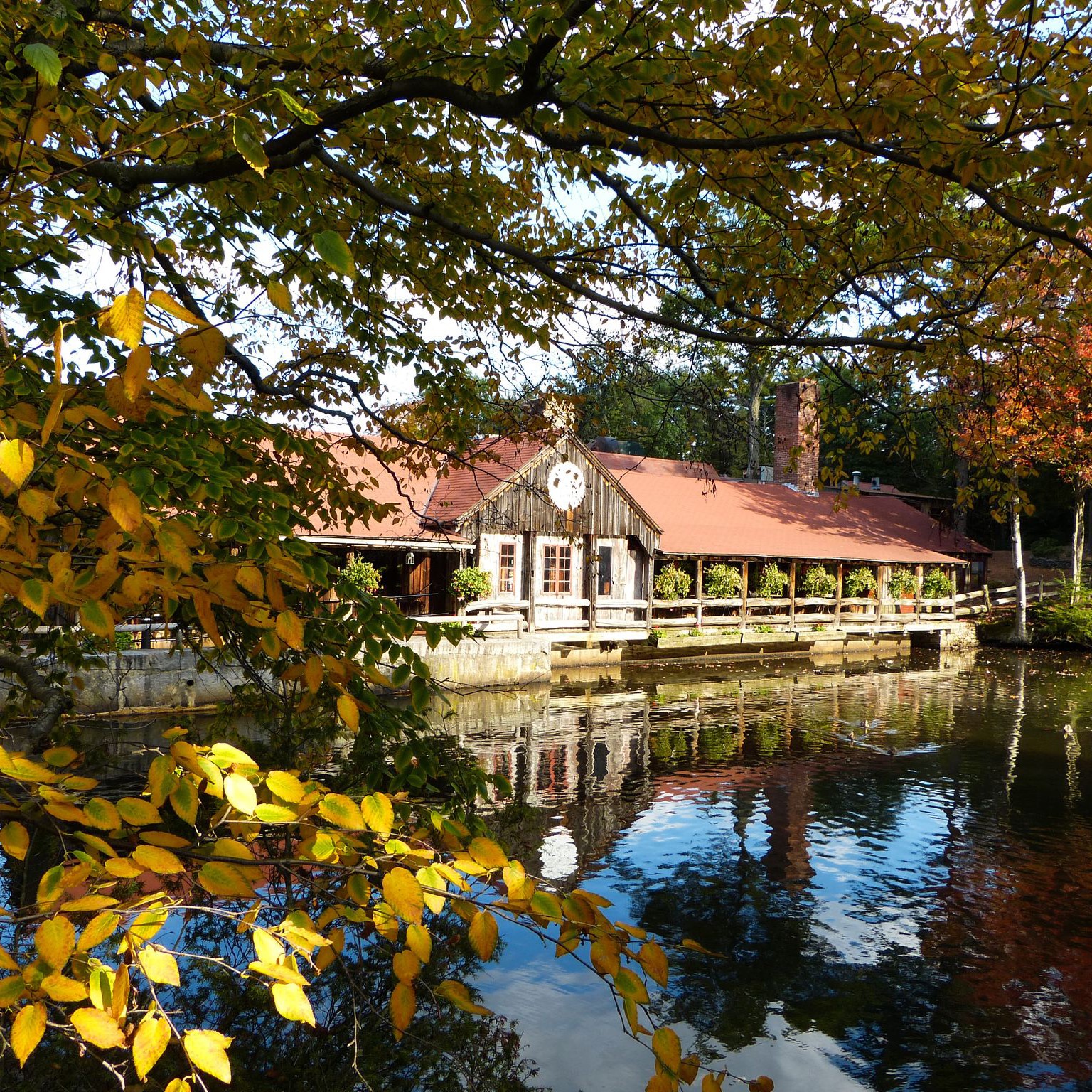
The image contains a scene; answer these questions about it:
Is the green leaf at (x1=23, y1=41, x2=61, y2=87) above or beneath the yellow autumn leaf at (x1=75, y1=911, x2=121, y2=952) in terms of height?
above

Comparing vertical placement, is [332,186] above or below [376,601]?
above

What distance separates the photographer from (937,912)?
28.5 feet

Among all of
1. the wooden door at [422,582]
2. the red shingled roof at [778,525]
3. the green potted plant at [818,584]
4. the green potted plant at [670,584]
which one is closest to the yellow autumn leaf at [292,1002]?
the wooden door at [422,582]

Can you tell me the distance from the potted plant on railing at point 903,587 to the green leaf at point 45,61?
3584 cm

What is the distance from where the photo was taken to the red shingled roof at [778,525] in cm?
3006

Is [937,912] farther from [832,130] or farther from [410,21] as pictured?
[410,21]

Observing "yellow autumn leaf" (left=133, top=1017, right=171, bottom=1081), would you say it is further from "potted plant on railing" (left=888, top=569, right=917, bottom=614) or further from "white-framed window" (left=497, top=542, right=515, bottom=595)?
"potted plant on railing" (left=888, top=569, right=917, bottom=614)

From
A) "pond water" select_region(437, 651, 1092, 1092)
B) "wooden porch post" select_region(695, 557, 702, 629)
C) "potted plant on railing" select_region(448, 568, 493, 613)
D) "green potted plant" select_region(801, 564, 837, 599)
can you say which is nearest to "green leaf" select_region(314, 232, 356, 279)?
"pond water" select_region(437, 651, 1092, 1092)

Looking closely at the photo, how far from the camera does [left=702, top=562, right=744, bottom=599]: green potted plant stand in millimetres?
29547

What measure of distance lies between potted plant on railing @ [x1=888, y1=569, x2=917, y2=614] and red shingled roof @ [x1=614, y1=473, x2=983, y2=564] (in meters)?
0.72

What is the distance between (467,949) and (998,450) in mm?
5519

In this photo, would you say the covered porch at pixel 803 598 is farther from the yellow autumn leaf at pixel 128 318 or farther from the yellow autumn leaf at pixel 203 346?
the yellow autumn leaf at pixel 128 318

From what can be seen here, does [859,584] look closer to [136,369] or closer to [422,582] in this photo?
[422,582]

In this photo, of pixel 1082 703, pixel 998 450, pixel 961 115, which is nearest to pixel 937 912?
pixel 998 450
